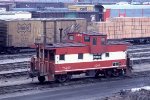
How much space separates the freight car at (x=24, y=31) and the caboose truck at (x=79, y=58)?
1282 centimetres

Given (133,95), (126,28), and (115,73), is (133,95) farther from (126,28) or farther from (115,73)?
(126,28)

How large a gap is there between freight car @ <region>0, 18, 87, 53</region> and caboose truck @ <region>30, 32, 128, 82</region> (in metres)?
12.8

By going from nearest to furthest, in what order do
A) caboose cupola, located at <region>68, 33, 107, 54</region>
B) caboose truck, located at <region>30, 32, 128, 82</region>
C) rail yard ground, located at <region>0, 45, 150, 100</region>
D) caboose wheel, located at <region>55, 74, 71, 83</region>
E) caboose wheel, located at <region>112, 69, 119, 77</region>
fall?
rail yard ground, located at <region>0, 45, 150, 100</region> < caboose truck, located at <region>30, 32, 128, 82</region> < caboose wheel, located at <region>55, 74, 71, 83</region> < caboose cupola, located at <region>68, 33, 107, 54</region> < caboose wheel, located at <region>112, 69, 119, 77</region>

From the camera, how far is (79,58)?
902 inches

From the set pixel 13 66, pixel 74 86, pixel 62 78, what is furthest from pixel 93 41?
pixel 13 66

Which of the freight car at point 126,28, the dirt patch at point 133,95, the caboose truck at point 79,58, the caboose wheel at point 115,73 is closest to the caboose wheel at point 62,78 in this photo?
the caboose truck at point 79,58

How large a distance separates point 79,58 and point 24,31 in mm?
15281

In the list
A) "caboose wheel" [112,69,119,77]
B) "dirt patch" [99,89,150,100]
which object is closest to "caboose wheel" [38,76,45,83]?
"caboose wheel" [112,69,119,77]

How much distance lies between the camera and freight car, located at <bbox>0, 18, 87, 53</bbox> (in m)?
36.4

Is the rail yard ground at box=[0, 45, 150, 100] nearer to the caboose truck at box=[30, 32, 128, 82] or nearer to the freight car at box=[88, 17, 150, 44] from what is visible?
the caboose truck at box=[30, 32, 128, 82]

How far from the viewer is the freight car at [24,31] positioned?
36.4m

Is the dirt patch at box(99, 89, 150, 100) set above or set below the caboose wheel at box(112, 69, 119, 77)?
below

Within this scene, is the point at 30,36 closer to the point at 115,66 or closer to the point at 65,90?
the point at 115,66

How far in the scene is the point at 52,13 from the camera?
5075 centimetres
